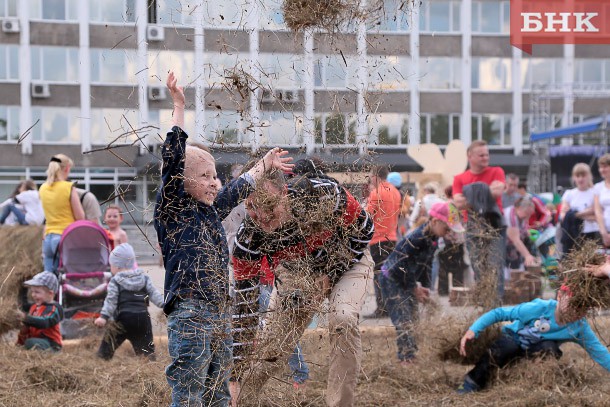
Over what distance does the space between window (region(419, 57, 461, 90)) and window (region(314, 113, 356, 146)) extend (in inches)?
1567

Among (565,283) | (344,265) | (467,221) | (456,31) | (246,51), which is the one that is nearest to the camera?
(246,51)

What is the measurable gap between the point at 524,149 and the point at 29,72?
75.1ft

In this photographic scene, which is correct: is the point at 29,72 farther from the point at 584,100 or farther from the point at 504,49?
the point at 584,100

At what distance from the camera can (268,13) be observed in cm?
479

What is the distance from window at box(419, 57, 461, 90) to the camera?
145ft

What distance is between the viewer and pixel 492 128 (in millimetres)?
45625

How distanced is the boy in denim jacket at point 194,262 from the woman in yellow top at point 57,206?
5569 millimetres

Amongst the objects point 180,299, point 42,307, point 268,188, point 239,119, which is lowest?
point 42,307

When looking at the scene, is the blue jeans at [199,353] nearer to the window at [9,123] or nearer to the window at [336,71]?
the window at [336,71]

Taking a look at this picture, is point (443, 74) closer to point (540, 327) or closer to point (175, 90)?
point (540, 327)

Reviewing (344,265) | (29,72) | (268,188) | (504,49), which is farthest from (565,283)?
(504,49)

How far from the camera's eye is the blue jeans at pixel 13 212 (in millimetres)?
13430

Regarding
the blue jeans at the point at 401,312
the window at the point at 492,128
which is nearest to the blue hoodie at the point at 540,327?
the blue jeans at the point at 401,312

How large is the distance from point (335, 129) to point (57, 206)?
599 cm
